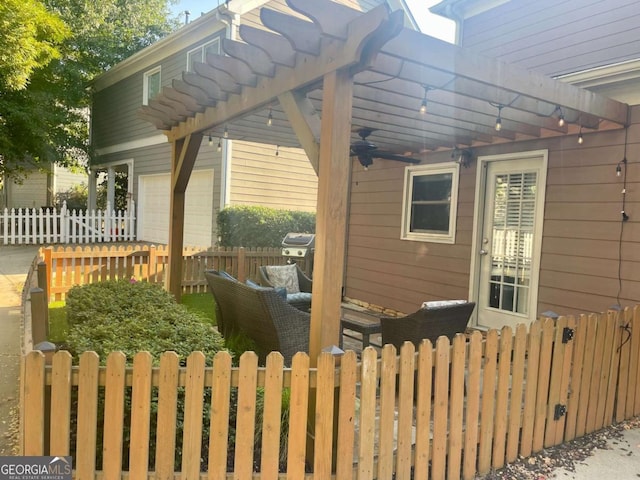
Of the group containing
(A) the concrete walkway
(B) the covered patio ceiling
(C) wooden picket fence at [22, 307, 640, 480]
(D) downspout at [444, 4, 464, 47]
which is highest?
(D) downspout at [444, 4, 464, 47]

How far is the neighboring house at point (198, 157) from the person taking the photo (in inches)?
413

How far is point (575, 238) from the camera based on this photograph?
200 inches

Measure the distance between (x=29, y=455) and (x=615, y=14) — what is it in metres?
6.71

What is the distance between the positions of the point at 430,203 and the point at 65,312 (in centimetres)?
519

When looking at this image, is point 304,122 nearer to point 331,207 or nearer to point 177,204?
point 331,207

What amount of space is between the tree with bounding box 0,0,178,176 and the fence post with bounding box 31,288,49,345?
10.9m

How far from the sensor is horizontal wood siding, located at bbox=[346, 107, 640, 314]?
15.2ft

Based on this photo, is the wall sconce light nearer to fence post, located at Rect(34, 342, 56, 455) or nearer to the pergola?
the pergola

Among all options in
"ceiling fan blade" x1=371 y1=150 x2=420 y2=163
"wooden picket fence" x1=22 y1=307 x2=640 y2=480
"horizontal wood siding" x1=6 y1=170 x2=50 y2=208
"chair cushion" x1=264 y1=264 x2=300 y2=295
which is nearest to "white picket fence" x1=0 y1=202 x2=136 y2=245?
"horizontal wood siding" x1=6 y1=170 x2=50 y2=208

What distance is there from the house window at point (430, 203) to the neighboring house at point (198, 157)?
338 cm

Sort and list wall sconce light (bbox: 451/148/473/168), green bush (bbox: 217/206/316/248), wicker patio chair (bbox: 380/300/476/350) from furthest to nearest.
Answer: green bush (bbox: 217/206/316/248), wall sconce light (bbox: 451/148/473/168), wicker patio chair (bbox: 380/300/476/350)

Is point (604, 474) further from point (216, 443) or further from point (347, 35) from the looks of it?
point (347, 35)

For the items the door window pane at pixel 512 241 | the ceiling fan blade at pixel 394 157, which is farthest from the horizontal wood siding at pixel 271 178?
the door window pane at pixel 512 241

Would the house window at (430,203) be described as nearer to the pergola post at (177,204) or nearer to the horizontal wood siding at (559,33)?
the horizontal wood siding at (559,33)
